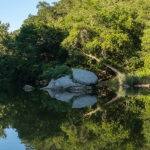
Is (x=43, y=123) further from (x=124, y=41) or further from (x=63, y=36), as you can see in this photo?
(x=63, y=36)

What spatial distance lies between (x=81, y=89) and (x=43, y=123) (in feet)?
38.3

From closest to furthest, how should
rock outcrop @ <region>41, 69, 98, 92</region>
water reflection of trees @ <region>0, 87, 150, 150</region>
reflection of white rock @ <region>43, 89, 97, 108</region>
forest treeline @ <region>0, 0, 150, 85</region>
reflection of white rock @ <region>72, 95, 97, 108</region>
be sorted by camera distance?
water reflection of trees @ <region>0, 87, 150, 150</region>, reflection of white rock @ <region>72, 95, 97, 108</region>, reflection of white rock @ <region>43, 89, 97, 108</region>, rock outcrop @ <region>41, 69, 98, 92</region>, forest treeline @ <region>0, 0, 150, 85</region>

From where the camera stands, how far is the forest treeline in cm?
2203

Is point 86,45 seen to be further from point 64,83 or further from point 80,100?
point 80,100

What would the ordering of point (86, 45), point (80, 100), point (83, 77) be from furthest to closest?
point (86, 45) → point (83, 77) → point (80, 100)

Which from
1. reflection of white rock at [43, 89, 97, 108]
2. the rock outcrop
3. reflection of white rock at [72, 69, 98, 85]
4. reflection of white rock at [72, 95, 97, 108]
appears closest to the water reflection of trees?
reflection of white rock at [72, 95, 97, 108]

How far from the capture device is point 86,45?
74.1 ft

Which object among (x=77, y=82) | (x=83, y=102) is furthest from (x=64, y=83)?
(x=83, y=102)

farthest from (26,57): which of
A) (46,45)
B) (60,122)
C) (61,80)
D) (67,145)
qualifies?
(67,145)

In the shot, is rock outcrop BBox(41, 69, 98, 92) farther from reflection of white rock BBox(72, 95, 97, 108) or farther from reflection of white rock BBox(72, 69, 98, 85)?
reflection of white rock BBox(72, 95, 97, 108)

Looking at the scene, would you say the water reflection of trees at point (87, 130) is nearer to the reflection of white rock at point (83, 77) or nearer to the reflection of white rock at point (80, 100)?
the reflection of white rock at point (80, 100)

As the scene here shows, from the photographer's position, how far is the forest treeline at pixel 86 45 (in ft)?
72.3

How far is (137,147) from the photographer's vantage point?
3830mm

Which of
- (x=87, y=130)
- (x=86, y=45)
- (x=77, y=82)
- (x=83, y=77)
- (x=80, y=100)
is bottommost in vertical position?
(x=87, y=130)
